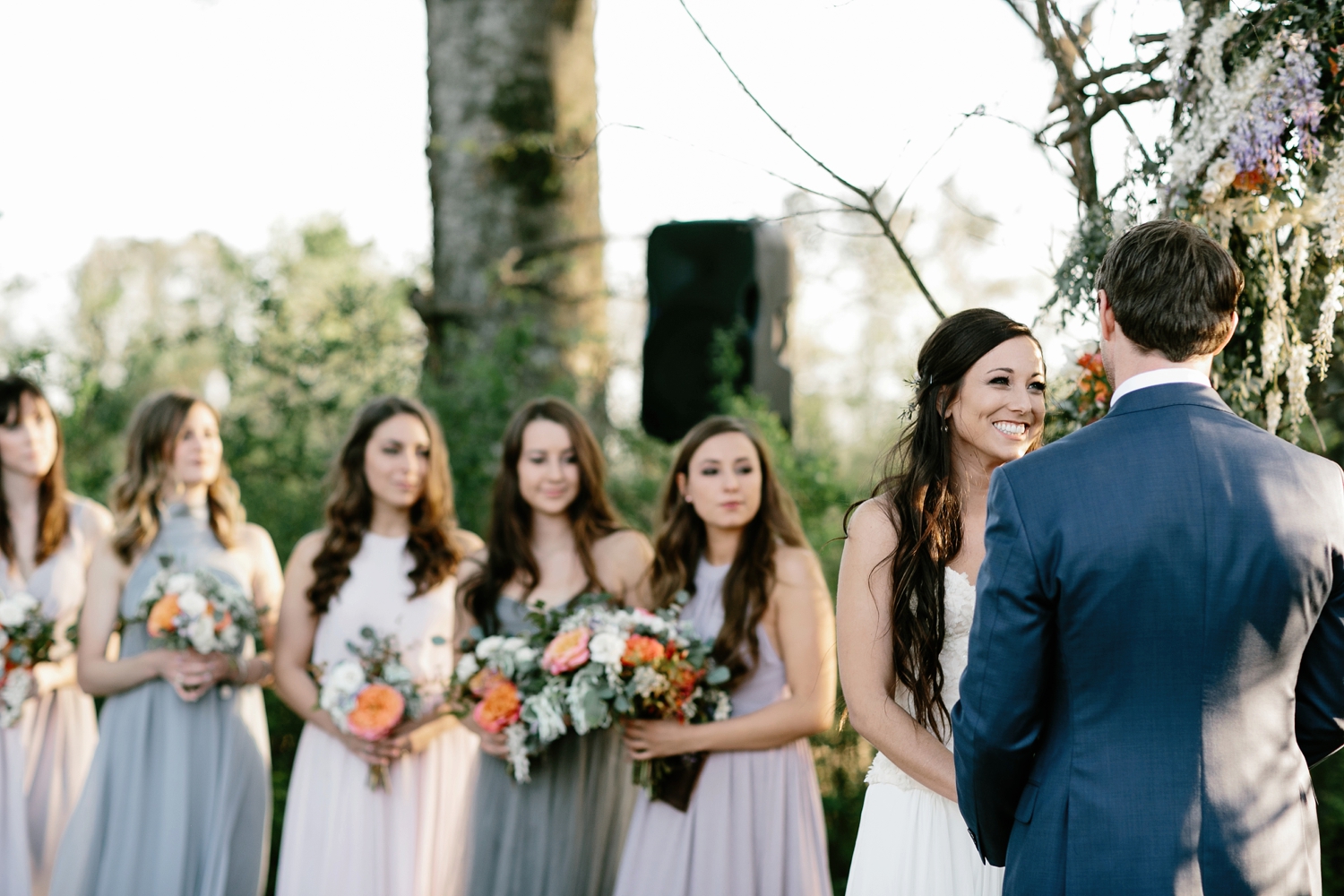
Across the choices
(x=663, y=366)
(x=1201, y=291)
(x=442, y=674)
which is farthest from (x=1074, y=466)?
(x=663, y=366)

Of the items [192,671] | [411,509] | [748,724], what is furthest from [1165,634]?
[192,671]

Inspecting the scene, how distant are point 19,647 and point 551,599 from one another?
221 centimetres

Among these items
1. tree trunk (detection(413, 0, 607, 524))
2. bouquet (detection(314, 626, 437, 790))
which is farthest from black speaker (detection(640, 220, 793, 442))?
bouquet (detection(314, 626, 437, 790))

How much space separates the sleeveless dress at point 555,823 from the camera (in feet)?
13.1

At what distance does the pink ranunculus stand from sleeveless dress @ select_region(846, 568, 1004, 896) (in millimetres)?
1094

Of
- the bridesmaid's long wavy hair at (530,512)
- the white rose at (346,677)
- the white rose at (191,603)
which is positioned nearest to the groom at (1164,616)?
the bridesmaid's long wavy hair at (530,512)

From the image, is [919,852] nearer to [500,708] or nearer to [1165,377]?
[1165,377]

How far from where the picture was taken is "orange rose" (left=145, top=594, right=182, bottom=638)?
14.0 feet

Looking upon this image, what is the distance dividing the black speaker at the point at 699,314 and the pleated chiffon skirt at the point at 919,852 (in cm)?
369

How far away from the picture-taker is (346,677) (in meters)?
4.03

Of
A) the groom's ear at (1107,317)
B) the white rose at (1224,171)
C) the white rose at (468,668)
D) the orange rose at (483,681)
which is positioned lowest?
the orange rose at (483,681)

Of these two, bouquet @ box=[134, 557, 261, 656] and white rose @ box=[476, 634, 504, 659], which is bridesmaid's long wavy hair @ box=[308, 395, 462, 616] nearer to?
bouquet @ box=[134, 557, 261, 656]

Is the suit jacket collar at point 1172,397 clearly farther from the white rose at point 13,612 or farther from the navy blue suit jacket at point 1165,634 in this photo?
the white rose at point 13,612

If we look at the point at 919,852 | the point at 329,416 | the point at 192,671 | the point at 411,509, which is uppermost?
the point at 329,416
